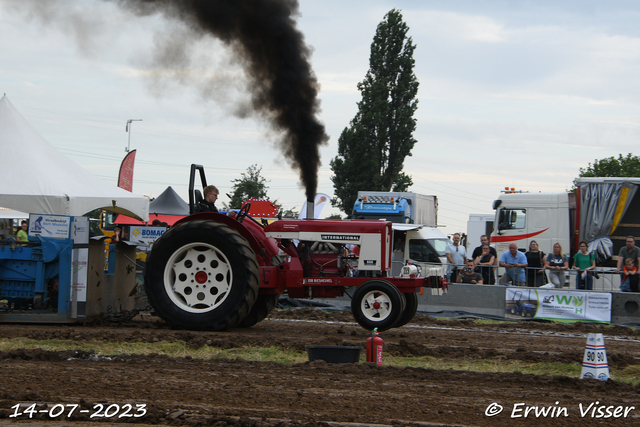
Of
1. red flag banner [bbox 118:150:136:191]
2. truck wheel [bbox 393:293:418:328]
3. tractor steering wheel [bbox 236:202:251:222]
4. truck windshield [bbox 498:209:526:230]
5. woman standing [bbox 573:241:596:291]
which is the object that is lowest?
truck wheel [bbox 393:293:418:328]

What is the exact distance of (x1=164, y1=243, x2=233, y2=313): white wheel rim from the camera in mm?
8016

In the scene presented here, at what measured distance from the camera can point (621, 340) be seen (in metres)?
8.95

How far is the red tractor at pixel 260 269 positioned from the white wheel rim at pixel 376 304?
0.04 feet

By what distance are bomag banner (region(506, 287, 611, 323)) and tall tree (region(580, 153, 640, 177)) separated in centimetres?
3489

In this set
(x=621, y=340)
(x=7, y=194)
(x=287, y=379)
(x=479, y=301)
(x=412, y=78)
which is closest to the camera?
(x=287, y=379)

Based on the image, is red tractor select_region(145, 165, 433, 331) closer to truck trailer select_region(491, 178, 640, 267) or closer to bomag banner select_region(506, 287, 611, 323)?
bomag banner select_region(506, 287, 611, 323)

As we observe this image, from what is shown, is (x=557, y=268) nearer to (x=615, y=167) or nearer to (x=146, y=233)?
(x=146, y=233)

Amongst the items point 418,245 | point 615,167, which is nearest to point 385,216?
point 418,245

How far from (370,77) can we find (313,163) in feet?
84.0

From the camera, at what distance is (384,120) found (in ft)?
114

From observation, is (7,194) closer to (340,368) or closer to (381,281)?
(381,281)

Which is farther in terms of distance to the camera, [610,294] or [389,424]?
[610,294]

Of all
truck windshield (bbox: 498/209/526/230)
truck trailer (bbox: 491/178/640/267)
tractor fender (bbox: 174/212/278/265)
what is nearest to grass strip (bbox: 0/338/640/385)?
tractor fender (bbox: 174/212/278/265)

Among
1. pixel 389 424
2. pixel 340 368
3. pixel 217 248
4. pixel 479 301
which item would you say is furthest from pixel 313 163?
pixel 389 424
